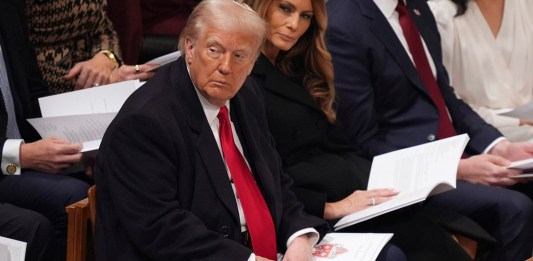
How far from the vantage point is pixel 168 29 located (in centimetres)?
458

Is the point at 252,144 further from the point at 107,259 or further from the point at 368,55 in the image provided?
the point at 368,55

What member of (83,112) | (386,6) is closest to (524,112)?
(386,6)

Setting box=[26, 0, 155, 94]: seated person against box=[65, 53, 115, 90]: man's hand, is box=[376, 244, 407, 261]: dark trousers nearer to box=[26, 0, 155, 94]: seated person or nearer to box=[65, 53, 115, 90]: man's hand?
box=[26, 0, 155, 94]: seated person

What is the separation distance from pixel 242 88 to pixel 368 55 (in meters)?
1.05

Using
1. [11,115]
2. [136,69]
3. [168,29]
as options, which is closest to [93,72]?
[136,69]

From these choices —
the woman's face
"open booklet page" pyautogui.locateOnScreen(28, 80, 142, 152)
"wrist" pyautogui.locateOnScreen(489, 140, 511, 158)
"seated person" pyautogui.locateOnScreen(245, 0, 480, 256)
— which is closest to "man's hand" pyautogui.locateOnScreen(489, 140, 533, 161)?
"wrist" pyautogui.locateOnScreen(489, 140, 511, 158)

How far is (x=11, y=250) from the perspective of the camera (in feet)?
9.43

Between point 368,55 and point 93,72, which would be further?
point 368,55

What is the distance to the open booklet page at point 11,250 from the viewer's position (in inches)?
113

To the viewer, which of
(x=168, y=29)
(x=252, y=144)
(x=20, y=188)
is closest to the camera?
(x=252, y=144)

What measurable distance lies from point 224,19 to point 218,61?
0.13m

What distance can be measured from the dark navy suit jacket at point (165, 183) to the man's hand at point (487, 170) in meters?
1.57

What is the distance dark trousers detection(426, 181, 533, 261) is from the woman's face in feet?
3.00

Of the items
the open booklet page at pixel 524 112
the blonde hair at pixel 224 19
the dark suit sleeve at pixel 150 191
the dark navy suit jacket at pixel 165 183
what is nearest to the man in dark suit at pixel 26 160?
the dark navy suit jacket at pixel 165 183
